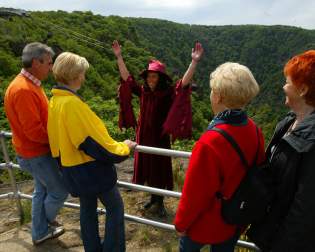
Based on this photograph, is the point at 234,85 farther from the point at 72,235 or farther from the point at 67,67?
the point at 72,235

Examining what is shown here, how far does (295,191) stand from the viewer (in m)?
1.99

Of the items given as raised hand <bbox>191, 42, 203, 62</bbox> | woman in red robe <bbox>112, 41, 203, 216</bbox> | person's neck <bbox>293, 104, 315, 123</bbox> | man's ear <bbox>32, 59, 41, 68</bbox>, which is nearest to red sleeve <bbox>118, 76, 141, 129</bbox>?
woman in red robe <bbox>112, 41, 203, 216</bbox>

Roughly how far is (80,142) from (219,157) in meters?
0.94

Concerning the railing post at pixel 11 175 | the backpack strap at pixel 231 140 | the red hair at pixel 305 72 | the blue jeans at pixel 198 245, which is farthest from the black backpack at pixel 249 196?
the railing post at pixel 11 175

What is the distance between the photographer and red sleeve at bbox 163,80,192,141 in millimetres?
3764

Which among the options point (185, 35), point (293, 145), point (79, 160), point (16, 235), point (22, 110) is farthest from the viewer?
point (185, 35)

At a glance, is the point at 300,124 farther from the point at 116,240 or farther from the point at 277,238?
the point at 116,240

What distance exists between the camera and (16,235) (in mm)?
3652

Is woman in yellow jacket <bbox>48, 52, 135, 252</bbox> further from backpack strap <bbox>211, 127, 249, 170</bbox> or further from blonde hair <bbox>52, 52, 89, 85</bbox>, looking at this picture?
backpack strap <bbox>211, 127, 249, 170</bbox>

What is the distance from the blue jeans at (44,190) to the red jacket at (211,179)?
56.1 inches

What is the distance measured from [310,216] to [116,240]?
149cm

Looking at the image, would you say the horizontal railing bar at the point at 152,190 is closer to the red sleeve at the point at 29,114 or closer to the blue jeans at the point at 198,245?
the blue jeans at the point at 198,245

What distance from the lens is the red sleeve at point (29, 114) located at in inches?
118

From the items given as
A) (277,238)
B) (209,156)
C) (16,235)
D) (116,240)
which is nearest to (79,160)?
(116,240)
